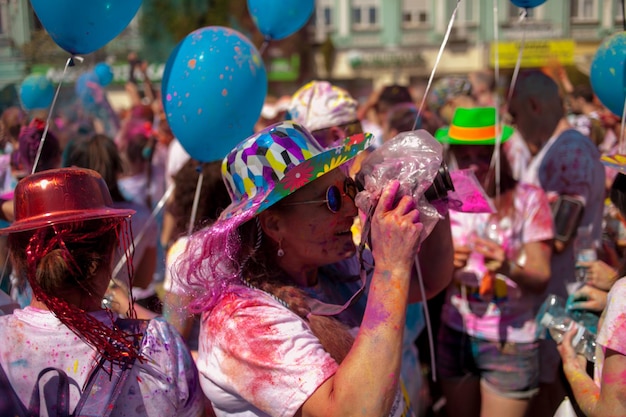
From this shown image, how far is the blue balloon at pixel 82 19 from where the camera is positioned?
247 cm

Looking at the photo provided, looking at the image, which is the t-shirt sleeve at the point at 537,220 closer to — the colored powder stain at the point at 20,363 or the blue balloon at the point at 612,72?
the blue balloon at the point at 612,72

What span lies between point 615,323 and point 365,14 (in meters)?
26.5

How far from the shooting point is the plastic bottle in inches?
85.3

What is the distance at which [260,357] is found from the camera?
1584 millimetres

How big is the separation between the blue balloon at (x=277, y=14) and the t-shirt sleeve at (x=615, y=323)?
7.90 ft

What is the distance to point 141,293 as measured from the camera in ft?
12.5

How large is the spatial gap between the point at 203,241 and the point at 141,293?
212 cm

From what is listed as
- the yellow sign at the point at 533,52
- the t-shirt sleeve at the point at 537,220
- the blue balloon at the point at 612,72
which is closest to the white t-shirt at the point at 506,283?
the t-shirt sleeve at the point at 537,220

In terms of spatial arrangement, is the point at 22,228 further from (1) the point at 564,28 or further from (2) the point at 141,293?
(1) the point at 564,28

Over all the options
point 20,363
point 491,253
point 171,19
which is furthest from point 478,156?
point 171,19

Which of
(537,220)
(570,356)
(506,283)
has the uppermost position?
(537,220)

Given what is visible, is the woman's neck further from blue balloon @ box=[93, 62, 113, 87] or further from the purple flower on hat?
blue balloon @ box=[93, 62, 113, 87]

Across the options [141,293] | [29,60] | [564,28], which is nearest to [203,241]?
[141,293]

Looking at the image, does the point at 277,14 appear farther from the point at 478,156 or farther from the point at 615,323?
the point at 615,323
